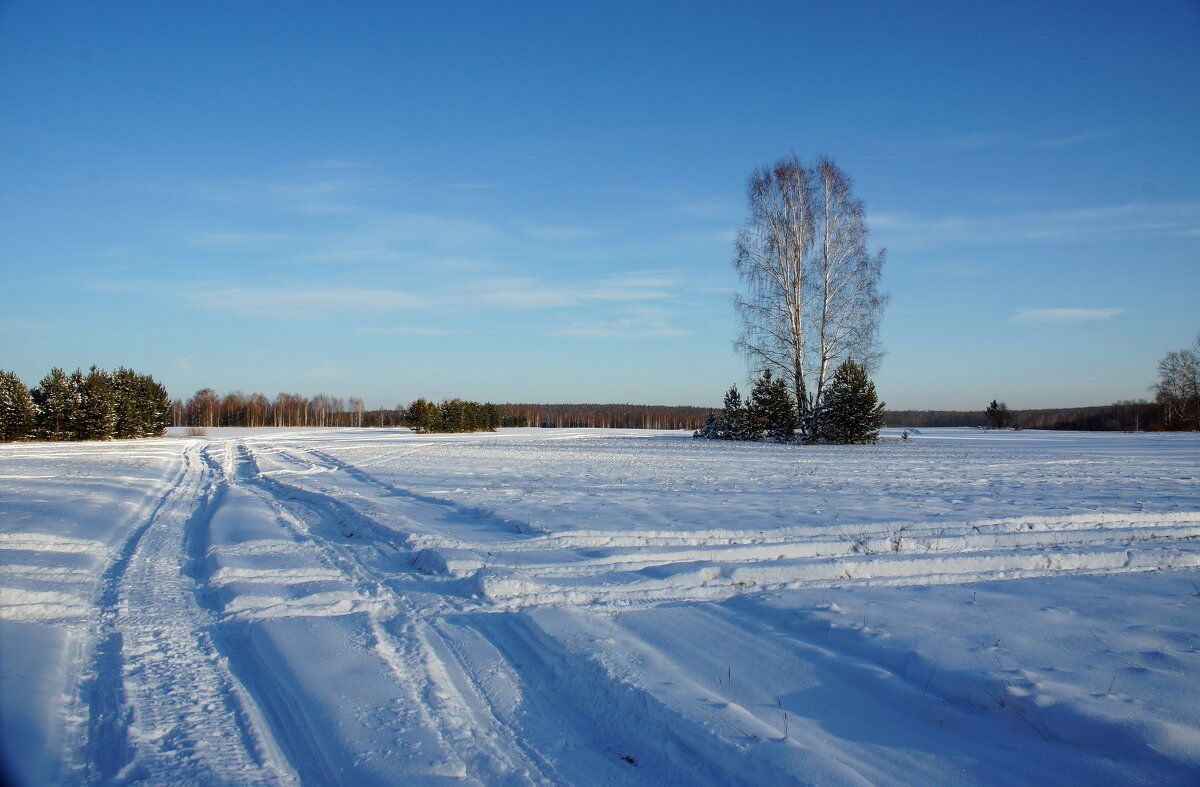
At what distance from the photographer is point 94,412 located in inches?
1811

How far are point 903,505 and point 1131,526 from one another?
2789mm

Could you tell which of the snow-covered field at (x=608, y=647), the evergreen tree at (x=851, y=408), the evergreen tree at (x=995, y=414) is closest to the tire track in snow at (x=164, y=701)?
the snow-covered field at (x=608, y=647)

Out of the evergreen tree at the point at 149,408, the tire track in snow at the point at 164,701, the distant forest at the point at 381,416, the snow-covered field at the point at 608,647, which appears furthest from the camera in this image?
the distant forest at the point at 381,416

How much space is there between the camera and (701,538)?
26.2 feet

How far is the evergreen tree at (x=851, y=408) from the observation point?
2809 cm

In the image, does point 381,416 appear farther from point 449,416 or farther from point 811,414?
point 811,414

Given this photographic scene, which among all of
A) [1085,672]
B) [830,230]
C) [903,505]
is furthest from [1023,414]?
[1085,672]

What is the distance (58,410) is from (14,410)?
86.3 inches

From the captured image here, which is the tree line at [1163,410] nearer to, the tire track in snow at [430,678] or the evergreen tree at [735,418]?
the evergreen tree at [735,418]

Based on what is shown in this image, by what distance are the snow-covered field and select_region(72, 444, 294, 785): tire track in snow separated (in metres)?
0.02

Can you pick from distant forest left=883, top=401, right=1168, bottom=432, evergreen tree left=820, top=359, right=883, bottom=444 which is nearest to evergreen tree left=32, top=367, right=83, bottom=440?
evergreen tree left=820, top=359, right=883, bottom=444

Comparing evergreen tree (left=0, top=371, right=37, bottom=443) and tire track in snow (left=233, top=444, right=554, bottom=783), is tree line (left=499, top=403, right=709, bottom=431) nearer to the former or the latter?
evergreen tree (left=0, top=371, right=37, bottom=443)

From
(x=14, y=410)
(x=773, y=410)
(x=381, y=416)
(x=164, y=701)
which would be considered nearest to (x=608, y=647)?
(x=164, y=701)

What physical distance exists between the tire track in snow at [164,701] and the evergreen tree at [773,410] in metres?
27.2
